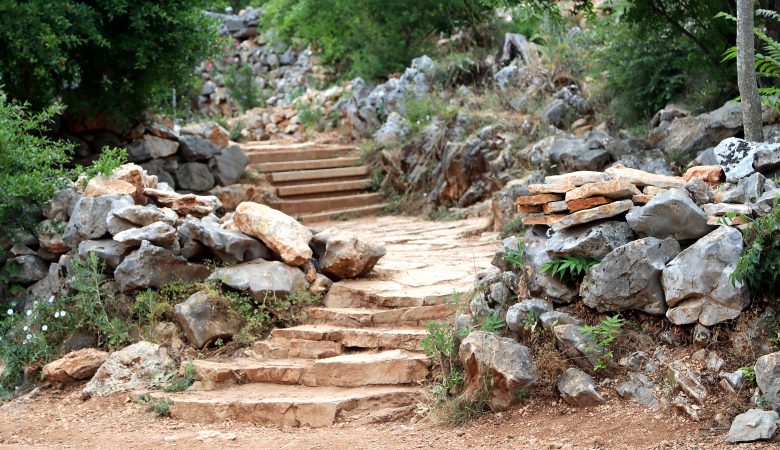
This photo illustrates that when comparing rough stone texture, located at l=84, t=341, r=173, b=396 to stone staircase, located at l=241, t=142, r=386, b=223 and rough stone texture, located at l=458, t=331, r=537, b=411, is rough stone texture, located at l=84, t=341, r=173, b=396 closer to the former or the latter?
rough stone texture, located at l=458, t=331, r=537, b=411

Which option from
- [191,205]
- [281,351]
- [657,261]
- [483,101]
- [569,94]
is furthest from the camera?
[483,101]

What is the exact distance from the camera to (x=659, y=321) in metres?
5.35

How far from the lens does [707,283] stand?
5.04 metres

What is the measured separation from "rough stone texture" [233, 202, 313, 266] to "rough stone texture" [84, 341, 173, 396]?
124 centimetres

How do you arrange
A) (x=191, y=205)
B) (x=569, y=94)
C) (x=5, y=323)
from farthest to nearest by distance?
1. (x=569, y=94)
2. (x=191, y=205)
3. (x=5, y=323)

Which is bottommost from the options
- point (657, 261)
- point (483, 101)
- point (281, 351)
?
point (281, 351)

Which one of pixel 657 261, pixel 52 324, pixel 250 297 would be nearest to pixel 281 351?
pixel 250 297

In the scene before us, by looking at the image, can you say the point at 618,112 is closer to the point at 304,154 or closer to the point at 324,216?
the point at 324,216

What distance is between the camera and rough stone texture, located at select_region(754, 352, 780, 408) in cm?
448

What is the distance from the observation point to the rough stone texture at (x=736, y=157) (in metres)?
5.71

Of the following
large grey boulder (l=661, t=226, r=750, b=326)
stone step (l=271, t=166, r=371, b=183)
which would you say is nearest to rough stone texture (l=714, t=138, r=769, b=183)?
large grey boulder (l=661, t=226, r=750, b=326)

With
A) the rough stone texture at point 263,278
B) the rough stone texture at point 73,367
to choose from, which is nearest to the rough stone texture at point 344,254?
the rough stone texture at point 263,278

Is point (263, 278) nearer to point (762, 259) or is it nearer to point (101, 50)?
point (762, 259)

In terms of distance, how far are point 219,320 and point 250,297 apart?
1.01 feet
